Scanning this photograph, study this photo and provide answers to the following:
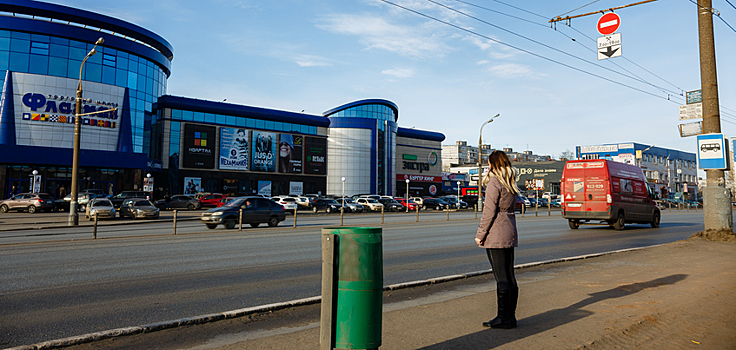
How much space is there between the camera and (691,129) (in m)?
14.1

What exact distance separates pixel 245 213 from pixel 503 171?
17.6 meters

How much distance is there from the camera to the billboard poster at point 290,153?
64.9 meters

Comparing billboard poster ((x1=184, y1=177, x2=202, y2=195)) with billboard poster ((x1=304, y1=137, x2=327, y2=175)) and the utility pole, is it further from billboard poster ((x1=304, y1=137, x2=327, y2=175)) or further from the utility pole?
the utility pole

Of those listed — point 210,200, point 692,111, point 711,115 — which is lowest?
point 210,200

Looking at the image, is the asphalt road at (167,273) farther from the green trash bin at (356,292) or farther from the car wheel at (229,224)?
the car wheel at (229,224)

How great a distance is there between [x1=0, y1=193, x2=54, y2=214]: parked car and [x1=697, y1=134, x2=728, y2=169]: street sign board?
128 ft

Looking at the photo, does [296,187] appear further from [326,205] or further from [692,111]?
[692,111]

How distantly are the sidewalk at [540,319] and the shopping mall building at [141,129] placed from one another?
34.6 metres

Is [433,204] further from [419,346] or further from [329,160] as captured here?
[419,346]

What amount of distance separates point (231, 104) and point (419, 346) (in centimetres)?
6015

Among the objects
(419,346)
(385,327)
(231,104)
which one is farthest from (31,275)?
(231,104)

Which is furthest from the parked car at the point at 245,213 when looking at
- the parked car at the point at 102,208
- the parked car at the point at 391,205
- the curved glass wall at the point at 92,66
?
the curved glass wall at the point at 92,66

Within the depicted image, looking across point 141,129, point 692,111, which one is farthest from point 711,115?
point 141,129

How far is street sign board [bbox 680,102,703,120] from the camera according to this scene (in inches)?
548
